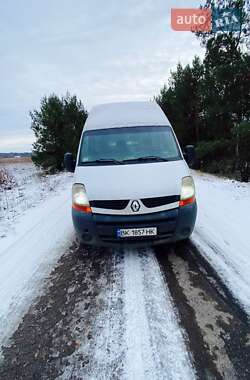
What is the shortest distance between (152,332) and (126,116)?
4.25 metres

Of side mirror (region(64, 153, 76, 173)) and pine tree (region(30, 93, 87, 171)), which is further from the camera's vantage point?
pine tree (region(30, 93, 87, 171))

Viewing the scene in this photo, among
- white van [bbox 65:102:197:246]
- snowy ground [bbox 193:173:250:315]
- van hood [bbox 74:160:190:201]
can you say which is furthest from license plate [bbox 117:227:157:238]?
snowy ground [bbox 193:173:250:315]

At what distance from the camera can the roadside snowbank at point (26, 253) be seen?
3.04 metres

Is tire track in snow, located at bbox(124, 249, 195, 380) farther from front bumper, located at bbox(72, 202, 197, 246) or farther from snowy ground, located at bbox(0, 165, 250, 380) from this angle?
front bumper, located at bbox(72, 202, 197, 246)

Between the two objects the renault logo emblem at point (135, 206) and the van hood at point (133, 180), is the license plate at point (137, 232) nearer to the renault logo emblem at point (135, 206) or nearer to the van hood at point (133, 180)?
the renault logo emblem at point (135, 206)

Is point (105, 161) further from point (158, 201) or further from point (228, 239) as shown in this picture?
point (228, 239)

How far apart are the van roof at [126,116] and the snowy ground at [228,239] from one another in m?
2.50

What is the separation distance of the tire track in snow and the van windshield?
6.41 feet

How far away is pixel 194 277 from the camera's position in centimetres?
349

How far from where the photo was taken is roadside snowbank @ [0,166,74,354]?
3043 mm

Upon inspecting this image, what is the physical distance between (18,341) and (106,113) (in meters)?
4.73

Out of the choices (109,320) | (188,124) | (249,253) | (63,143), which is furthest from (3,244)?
(188,124)

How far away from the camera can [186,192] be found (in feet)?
12.6

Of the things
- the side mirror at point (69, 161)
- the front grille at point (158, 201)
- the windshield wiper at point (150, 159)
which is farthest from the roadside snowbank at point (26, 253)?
the windshield wiper at point (150, 159)
